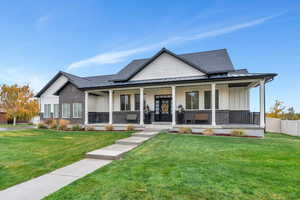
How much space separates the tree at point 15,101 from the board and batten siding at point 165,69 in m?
17.9

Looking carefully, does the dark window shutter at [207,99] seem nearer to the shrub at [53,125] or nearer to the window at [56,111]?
the shrub at [53,125]

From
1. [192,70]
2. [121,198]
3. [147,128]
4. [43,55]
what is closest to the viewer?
[121,198]

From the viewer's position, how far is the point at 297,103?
68.3 feet

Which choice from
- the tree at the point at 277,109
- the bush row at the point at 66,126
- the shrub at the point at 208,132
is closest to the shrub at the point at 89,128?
the bush row at the point at 66,126

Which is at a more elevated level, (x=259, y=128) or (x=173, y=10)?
(x=173, y=10)

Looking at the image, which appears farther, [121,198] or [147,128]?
[147,128]

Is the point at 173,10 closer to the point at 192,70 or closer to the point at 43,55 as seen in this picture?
the point at 192,70

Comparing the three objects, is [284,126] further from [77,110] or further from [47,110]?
[47,110]

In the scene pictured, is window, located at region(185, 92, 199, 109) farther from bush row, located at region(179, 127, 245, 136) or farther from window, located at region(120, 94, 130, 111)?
window, located at region(120, 94, 130, 111)

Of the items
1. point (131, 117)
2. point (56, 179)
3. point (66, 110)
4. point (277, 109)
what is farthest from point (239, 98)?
point (66, 110)

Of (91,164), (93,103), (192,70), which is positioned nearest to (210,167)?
(91,164)

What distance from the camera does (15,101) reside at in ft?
71.1

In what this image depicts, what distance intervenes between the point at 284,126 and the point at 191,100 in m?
7.96

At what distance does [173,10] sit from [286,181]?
15748 mm
